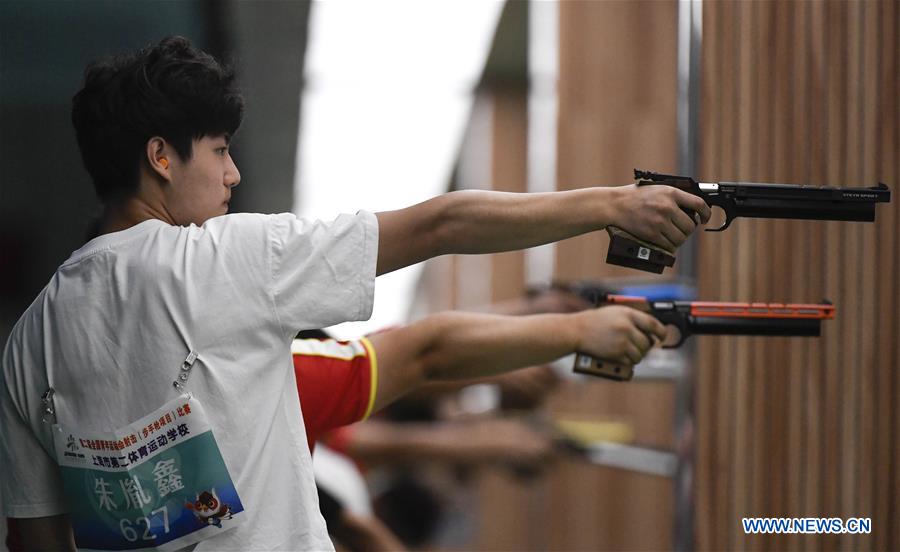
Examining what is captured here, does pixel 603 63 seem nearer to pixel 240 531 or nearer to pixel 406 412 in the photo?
pixel 406 412

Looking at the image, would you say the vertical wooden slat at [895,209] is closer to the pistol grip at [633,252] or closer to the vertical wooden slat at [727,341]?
the vertical wooden slat at [727,341]

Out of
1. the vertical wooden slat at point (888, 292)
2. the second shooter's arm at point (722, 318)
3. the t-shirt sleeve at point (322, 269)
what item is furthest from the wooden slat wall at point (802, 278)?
the t-shirt sleeve at point (322, 269)

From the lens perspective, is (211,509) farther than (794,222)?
No

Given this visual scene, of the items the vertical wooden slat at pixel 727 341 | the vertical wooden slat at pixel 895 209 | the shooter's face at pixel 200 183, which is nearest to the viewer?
the shooter's face at pixel 200 183

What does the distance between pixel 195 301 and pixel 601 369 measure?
31.4 inches

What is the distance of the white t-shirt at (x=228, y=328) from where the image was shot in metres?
1.23

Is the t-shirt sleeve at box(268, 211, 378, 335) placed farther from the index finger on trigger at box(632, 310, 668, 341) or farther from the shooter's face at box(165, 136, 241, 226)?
the index finger on trigger at box(632, 310, 668, 341)

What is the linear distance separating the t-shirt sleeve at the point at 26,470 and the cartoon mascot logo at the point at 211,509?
0.29m

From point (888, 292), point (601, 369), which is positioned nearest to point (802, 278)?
point (888, 292)

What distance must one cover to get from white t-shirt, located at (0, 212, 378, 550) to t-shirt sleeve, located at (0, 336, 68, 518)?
0.13 metres

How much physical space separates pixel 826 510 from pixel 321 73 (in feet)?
11.7

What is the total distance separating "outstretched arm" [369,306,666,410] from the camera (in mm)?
1727

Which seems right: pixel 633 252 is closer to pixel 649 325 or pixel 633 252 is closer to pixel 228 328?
pixel 649 325

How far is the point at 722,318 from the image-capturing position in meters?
1.71
